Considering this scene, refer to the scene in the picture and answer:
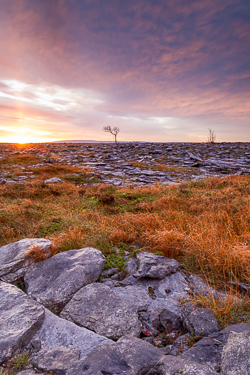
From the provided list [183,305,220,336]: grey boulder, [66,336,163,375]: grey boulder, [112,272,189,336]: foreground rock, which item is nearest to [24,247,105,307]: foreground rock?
[112,272,189,336]: foreground rock

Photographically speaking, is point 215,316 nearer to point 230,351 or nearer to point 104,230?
point 230,351

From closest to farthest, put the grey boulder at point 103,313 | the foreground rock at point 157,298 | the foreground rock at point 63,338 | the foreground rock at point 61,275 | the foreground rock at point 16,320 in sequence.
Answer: the foreground rock at point 16,320 → the foreground rock at point 63,338 → the grey boulder at point 103,313 → the foreground rock at point 157,298 → the foreground rock at point 61,275

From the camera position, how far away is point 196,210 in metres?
6.84

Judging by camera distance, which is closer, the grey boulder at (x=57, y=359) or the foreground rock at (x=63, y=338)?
the grey boulder at (x=57, y=359)

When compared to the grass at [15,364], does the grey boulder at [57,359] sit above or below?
above

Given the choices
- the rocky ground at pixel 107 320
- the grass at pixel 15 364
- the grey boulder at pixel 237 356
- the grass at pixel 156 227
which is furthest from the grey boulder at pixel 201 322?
the grass at pixel 15 364

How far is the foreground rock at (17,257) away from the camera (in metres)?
3.70

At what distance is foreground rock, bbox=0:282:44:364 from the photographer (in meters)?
2.24

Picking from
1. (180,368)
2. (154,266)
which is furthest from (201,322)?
(154,266)

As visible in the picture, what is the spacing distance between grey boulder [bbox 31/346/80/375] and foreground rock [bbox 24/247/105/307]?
0.98m

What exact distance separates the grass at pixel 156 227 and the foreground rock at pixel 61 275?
0.47 meters

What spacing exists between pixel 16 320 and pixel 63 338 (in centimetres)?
66

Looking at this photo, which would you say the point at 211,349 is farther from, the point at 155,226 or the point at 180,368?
the point at 155,226

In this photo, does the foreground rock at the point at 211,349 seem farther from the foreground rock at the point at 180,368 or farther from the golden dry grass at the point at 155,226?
the golden dry grass at the point at 155,226
